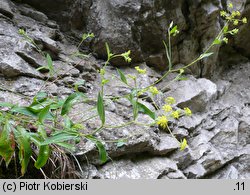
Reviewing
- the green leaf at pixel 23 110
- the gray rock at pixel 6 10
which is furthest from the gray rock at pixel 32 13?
the green leaf at pixel 23 110

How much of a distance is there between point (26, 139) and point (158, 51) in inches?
65.2

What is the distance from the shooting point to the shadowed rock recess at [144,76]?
161 cm

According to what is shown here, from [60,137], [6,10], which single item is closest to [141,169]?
[60,137]

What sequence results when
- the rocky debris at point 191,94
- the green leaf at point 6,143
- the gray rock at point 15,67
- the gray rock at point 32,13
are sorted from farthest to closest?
1. the rocky debris at point 191,94
2. the gray rock at point 32,13
3. the gray rock at point 15,67
4. the green leaf at point 6,143

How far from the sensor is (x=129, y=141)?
157cm

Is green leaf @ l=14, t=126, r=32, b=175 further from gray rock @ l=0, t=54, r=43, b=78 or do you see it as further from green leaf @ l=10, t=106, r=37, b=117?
gray rock @ l=0, t=54, r=43, b=78

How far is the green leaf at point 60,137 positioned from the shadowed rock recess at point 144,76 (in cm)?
34

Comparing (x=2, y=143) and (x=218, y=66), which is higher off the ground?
(x=218, y=66)

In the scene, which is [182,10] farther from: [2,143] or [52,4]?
[2,143]

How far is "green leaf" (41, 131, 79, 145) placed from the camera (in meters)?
1.01

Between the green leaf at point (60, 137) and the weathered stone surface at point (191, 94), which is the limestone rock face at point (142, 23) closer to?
the weathered stone surface at point (191, 94)

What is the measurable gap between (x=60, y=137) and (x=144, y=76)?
126 cm

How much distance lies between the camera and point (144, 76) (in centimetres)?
221

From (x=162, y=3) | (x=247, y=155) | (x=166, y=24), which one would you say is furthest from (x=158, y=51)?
(x=247, y=155)
